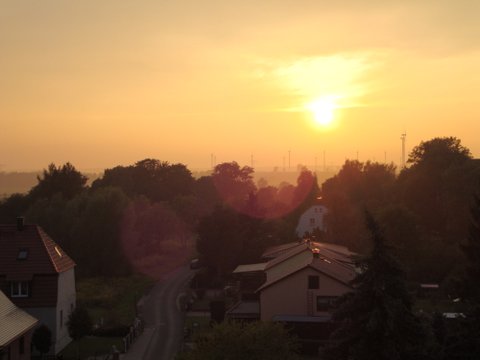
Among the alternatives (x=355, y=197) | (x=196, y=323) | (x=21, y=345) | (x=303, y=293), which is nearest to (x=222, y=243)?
(x=196, y=323)

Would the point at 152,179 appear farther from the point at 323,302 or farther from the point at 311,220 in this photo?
the point at 323,302

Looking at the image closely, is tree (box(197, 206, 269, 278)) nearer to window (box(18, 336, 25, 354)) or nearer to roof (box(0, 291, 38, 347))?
roof (box(0, 291, 38, 347))

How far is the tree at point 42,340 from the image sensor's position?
32.7 meters

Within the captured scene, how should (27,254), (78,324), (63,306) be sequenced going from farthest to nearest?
(63,306) → (27,254) → (78,324)

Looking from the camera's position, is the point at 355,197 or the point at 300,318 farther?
the point at 355,197

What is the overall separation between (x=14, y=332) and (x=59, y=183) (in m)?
58.1

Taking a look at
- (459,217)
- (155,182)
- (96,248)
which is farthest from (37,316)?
(155,182)

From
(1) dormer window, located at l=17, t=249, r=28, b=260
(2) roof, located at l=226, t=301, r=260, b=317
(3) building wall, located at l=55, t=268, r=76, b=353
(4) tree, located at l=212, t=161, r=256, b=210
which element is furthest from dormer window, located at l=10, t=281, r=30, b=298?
(4) tree, located at l=212, t=161, r=256, b=210

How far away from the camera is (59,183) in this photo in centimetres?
8194

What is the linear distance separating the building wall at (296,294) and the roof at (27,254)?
12794 mm

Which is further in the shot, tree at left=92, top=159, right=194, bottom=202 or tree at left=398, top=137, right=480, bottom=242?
tree at left=92, top=159, right=194, bottom=202

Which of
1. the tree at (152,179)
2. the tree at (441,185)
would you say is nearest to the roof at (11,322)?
the tree at (441,185)

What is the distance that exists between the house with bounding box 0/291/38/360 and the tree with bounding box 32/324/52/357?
337 cm

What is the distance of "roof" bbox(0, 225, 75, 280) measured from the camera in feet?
113
